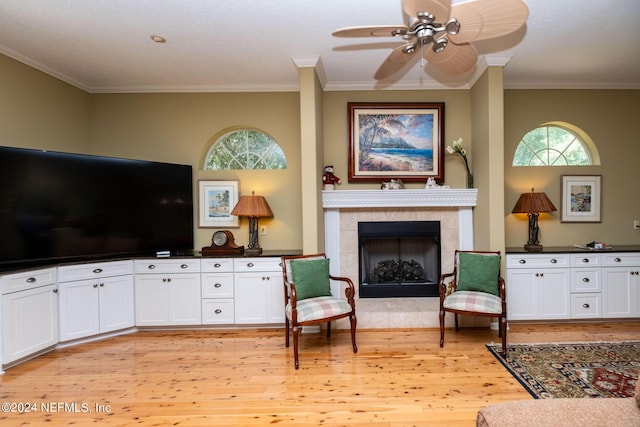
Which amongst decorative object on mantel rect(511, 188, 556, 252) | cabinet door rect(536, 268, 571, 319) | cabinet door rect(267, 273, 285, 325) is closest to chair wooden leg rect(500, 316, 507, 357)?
cabinet door rect(536, 268, 571, 319)

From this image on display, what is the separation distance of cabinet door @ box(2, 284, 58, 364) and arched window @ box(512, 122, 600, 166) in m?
5.68

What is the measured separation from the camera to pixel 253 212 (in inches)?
152

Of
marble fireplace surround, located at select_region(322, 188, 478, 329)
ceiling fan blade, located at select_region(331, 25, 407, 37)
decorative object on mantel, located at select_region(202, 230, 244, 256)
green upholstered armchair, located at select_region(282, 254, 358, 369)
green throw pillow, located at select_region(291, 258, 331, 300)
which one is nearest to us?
ceiling fan blade, located at select_region(331, 25, 407, 37)

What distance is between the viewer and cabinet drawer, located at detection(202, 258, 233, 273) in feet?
12.4

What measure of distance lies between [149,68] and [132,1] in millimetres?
1263

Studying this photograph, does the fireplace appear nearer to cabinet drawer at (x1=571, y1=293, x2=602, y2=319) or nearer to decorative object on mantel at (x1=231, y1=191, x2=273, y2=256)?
decorative object on mantel at (x1=231, y1=191, x2=273, y2=256)

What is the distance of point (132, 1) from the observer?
2570 mm

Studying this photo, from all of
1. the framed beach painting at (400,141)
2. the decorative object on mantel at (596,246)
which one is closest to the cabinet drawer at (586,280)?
the decorative object on mantel at (596,246)

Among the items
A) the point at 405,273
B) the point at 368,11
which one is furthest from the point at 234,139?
the point at 405,273

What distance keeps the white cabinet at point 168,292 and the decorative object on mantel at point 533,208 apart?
3.95 meters

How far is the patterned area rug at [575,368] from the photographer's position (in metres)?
2.43

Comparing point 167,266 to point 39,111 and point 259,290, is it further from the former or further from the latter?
Answer: point 39,111

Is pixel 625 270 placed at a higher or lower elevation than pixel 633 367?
higher

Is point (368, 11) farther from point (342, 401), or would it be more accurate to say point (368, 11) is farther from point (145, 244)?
point (145, 244)
